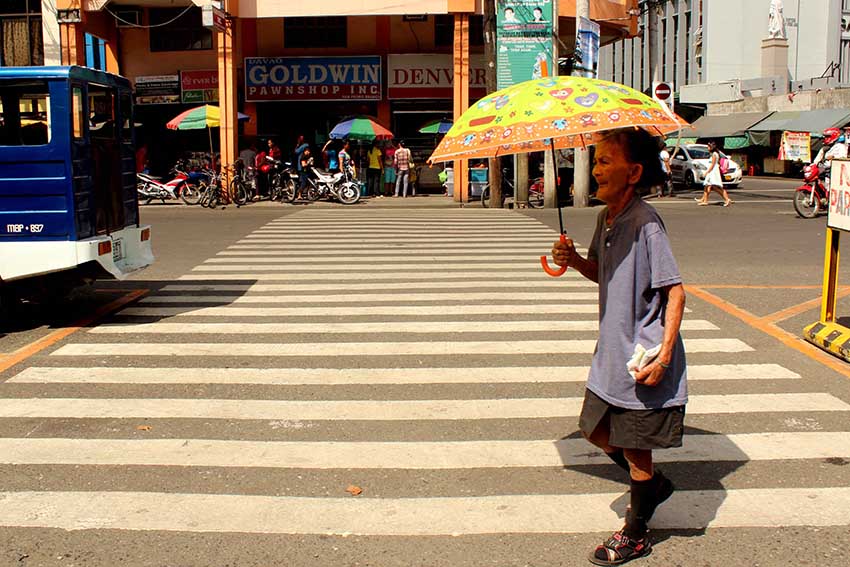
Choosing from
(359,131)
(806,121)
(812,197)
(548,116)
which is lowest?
(812,197)

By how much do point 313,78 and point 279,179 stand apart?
216 inches

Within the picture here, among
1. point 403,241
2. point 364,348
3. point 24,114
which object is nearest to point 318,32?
point 403,241

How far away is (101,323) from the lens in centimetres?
920

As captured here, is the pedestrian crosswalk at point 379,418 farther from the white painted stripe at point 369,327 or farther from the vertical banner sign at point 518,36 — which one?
the vertical banner sign at point 518,36

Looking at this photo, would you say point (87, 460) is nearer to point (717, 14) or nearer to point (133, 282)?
point (133, 282)

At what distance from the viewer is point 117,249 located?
935cm

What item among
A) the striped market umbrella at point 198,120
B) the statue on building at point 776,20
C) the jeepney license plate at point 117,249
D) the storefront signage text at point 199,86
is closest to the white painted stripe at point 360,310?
the jeepney license plate at point 117,249

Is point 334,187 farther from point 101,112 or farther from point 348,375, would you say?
point 348,375

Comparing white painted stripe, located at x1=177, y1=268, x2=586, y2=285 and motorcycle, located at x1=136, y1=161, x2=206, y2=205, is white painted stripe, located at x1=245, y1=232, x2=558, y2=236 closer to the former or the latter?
white painted stripe, located at x1=177, y1=268, x2=586, y2=285

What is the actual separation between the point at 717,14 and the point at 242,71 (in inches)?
1933

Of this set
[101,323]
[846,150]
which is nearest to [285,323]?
[101,323]

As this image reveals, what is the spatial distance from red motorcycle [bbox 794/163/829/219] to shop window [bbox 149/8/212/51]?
63.2 ft

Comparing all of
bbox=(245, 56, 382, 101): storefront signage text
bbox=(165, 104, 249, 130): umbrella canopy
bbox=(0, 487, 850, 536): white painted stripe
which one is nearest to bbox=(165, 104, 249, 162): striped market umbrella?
bbox=(165, 104, 249, 130): umbrella canopy

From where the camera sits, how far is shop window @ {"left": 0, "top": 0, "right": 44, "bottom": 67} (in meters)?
28.5
